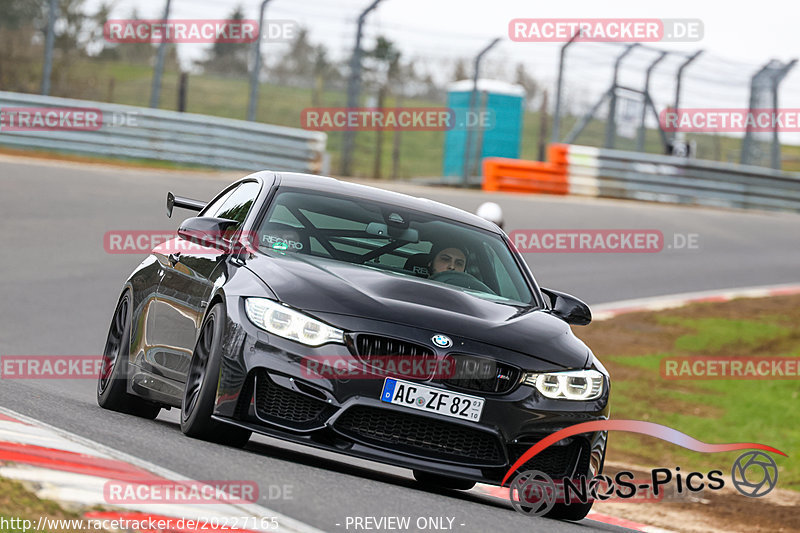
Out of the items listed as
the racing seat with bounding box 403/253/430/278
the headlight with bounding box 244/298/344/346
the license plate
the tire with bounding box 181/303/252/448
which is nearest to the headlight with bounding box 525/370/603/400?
the license plate

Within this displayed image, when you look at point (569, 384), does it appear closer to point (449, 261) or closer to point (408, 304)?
point (408, 304)

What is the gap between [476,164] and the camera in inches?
1134

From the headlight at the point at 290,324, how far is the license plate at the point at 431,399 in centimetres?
30

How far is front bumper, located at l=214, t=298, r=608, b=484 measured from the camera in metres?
5.67

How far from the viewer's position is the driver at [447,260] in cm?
696

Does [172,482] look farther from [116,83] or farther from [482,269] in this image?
[116,83]

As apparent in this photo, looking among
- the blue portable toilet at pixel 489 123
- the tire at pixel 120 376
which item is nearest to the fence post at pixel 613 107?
the blue portable toilet at pixel 489 123

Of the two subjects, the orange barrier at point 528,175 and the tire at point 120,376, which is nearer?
the tire at point 120,376

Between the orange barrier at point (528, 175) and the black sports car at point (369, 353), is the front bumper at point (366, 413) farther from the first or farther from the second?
the orange barrier at point (528, 175)

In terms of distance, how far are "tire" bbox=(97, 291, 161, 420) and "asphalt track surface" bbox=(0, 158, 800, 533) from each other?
0.13 m

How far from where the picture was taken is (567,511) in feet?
20.2

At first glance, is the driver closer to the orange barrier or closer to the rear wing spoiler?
the rear wing spoiler

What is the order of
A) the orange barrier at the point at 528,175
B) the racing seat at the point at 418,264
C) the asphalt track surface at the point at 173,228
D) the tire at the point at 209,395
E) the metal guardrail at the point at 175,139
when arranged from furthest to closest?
the orange barrier at the point at 528,175, the metal guardrail at the point at 175,139, the racing seat at the point at 418,264, the tire at the point at 209,395, the asphalt track surface at the point at 173,228

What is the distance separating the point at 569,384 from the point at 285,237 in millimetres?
1654
